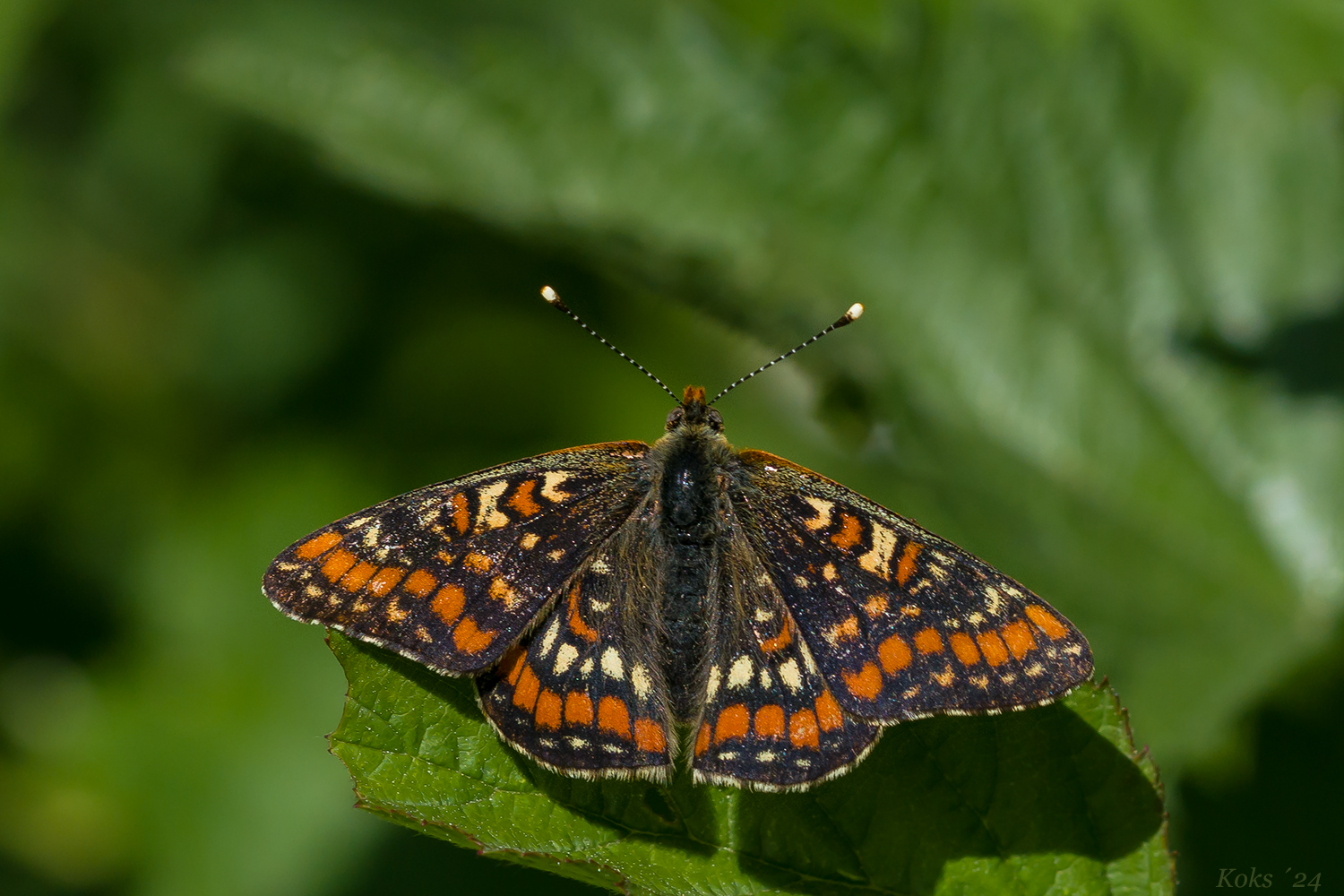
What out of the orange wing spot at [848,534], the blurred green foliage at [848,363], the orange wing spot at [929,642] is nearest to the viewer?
the orange wing spot at [929,642]

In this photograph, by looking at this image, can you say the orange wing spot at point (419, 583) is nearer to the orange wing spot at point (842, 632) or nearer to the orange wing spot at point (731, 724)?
the orange wing spot at point (731, 724)

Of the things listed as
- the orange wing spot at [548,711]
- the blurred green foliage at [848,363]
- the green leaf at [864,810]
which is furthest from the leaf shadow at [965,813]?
the blurred green foliage at [848,363]

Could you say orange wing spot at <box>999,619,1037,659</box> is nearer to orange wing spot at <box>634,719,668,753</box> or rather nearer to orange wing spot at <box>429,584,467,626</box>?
orange wing spot at <box>634,719,668,753</box>

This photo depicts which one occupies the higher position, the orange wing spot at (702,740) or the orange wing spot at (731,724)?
the orange wing spot at (731,724)

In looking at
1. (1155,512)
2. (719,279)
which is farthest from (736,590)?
(1155,512)

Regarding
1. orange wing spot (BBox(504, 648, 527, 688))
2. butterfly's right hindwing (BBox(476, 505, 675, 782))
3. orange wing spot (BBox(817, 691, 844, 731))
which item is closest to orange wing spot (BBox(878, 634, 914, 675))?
orange wing spot (BBox(817, 691, 844, 731))

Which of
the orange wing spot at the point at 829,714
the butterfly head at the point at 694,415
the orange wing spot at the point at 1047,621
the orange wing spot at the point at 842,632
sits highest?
the butterfly head at the point at 694,415

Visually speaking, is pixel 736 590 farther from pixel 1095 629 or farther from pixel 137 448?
pixel 137 448

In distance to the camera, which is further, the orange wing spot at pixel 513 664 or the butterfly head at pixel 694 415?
the butterfly head at pixel 694 415
